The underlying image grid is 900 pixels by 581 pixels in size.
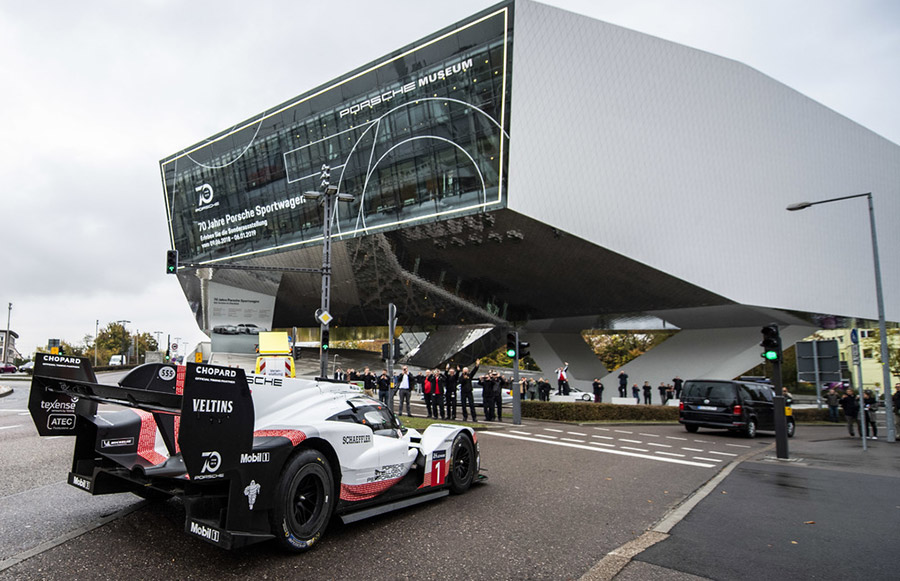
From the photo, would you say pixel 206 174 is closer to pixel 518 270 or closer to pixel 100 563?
pixel 518 270

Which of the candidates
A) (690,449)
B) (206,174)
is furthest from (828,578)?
(206,174)

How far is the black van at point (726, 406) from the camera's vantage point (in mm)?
15828

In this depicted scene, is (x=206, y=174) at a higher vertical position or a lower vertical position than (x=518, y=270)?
higher

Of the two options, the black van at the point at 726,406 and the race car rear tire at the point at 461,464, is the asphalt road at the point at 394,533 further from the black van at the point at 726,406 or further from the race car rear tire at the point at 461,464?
the black van at the point at 726,406

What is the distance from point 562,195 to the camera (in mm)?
26734

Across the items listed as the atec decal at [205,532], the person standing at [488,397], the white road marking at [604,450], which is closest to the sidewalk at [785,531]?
the white road marking at [604,450]

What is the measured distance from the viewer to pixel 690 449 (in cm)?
1272

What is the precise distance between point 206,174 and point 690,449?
3912 cm

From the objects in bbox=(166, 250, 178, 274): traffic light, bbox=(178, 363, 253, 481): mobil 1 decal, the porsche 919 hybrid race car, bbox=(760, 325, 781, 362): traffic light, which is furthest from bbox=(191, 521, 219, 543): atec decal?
bbox=(166, 250, 178, 274): traffic light

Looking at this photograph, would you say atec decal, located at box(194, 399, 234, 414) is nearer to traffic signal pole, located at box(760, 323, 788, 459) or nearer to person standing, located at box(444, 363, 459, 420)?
traffic signal pole, located at box(760, 323, 788, 459)

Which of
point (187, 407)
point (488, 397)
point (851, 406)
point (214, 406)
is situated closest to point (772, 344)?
point (488, 397)

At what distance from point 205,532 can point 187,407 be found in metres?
0.91

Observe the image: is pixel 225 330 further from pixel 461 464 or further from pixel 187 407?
pixel 187 407

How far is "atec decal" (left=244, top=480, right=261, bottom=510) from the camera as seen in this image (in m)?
4.02
